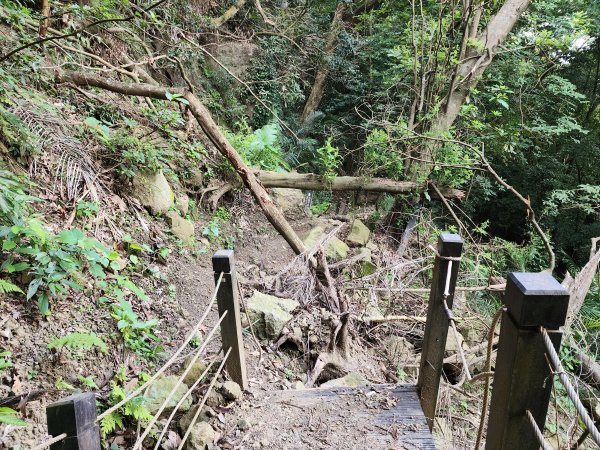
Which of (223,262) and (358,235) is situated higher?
(223,262)

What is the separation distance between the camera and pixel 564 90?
850cm

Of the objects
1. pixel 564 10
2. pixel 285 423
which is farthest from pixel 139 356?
pixel 564 10

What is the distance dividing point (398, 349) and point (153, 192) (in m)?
3.62

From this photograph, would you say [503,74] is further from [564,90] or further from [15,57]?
[15,57]

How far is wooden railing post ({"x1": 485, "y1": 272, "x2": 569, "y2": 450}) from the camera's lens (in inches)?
50.2

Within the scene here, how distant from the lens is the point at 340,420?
2.63 metres

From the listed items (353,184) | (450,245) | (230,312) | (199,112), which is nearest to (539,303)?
(450,245)

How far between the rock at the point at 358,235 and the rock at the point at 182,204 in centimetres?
290

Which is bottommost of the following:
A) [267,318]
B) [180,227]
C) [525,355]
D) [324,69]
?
[267,318]

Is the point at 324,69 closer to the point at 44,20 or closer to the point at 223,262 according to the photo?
the point at 44,20

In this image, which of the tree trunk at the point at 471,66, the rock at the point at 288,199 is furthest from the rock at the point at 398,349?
the rock at the point at 288,199

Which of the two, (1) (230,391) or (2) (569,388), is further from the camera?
(1) (230,391)

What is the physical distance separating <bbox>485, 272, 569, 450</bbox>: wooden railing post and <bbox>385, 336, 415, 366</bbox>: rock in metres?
3.31

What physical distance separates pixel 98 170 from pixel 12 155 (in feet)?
2.95
